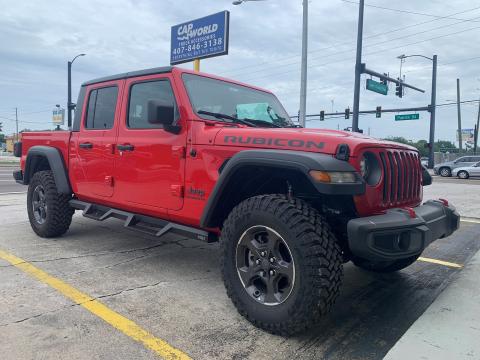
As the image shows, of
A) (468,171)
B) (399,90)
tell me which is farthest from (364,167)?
(468,171)

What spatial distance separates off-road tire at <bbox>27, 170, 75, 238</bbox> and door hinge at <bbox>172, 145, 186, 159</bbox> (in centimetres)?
228

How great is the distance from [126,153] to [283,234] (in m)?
2.10

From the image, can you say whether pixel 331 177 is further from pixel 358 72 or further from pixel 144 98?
pixel 358 72

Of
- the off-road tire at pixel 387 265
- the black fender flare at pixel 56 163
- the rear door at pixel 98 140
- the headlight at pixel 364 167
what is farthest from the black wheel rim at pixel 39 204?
the headlight at pixel 364 167

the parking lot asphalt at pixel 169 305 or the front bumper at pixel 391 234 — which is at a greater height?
the front bumper at pixel 391 234

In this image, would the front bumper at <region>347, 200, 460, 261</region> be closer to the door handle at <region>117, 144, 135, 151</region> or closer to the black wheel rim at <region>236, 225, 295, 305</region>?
the black wheel rim at <region>236, 225, 295, 305</region>

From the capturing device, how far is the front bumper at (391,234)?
258 cm

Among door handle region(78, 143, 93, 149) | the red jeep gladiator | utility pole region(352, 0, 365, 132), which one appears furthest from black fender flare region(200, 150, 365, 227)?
utility pole region(352, 0, 365, 132)

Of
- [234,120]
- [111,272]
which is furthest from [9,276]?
[234,120]

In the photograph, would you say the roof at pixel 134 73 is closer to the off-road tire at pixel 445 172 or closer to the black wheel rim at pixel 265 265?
the black wheel rim at pixel 265 265

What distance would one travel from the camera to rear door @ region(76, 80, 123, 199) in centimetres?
448

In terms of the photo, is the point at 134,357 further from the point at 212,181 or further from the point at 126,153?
the point at 126,153

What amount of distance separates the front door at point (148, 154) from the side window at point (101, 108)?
269 millimetres

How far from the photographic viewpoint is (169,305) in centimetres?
333
